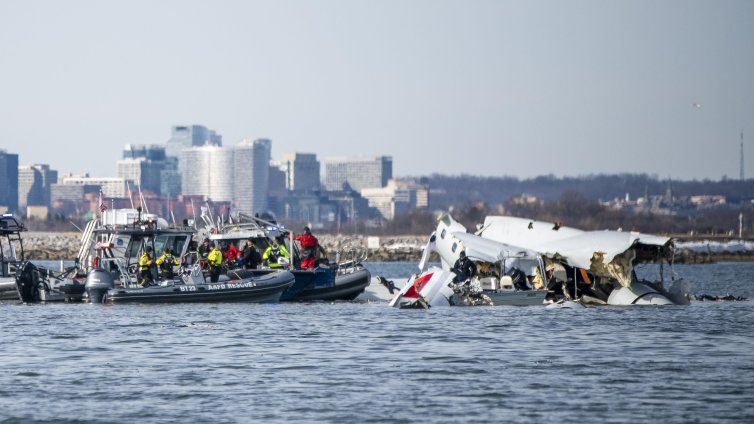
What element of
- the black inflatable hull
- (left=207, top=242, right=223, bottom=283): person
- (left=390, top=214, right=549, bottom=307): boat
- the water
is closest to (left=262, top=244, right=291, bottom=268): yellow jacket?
the black inflatable hull

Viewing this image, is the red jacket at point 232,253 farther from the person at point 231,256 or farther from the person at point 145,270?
the person at point 145,270

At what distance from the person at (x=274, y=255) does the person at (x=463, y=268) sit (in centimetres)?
523

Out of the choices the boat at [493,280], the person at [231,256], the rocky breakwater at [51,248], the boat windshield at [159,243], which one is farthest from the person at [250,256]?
the rocky breakwater at [51,248]

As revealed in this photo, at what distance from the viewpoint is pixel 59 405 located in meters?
24.6

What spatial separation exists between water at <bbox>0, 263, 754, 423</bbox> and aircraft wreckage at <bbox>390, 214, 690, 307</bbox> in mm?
1160

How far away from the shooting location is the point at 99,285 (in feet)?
145

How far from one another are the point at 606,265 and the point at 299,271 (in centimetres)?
942

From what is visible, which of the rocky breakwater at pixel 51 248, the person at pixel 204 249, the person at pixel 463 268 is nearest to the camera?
the person at pixel 463 268

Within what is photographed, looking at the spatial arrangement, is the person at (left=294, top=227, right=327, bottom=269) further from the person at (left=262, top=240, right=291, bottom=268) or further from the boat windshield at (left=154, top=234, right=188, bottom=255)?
the boat windshield at (left=154, top=234, right=188, bottom=255)

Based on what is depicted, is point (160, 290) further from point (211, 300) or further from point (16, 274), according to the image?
point (16, 274)

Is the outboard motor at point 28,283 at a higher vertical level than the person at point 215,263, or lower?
lower

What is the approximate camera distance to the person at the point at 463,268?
46.5m

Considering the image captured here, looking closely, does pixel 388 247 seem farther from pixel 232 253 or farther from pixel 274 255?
pixel 274 255

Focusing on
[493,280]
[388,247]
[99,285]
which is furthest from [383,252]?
[99,285]
